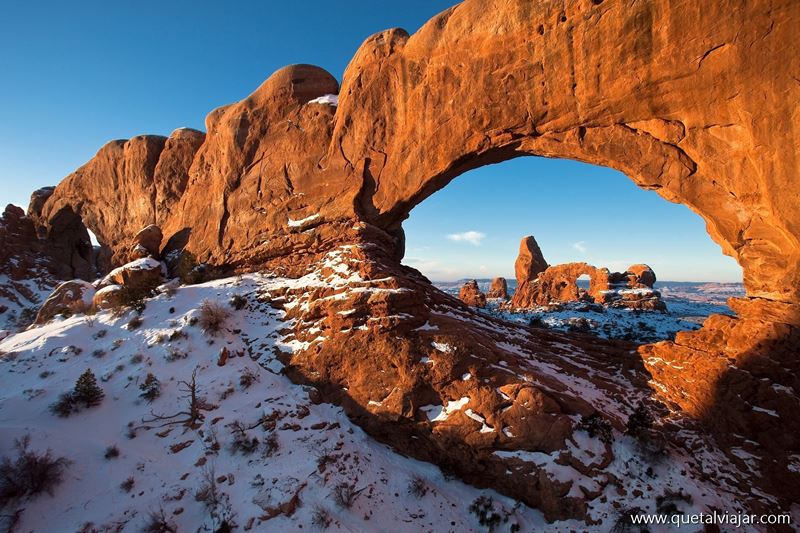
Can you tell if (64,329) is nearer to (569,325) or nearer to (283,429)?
(283,429)

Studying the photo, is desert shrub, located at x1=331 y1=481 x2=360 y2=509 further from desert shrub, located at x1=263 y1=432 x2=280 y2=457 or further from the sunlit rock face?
desert shrub, located at x1=263 y1=432 x2=280 y2=457

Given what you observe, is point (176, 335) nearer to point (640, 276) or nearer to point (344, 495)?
point (344, 495)

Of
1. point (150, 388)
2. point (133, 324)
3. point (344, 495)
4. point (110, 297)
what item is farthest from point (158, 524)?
point (110, 297)

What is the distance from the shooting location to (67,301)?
19984 millimetres

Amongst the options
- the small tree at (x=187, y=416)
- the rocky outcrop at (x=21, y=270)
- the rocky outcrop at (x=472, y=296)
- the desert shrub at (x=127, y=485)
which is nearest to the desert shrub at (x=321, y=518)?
the desert shrub at (x=127, y=485)

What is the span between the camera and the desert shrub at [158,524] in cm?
802

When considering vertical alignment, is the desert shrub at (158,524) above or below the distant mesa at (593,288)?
below

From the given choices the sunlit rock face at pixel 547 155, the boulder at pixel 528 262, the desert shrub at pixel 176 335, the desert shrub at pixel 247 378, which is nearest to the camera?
the sunlit rock face at pixel 547 155

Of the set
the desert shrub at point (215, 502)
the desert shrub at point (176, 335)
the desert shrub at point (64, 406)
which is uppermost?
the desert shrub at point (176, 335)

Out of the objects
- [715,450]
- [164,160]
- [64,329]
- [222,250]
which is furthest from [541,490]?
[164,160]

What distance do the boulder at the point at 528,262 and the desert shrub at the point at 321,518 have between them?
54.2 metres

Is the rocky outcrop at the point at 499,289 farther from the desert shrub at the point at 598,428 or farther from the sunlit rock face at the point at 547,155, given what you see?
the desert shrub at the point at 598,428

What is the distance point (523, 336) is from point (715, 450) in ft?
23.1

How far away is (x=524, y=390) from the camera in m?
Answer: 10.3
